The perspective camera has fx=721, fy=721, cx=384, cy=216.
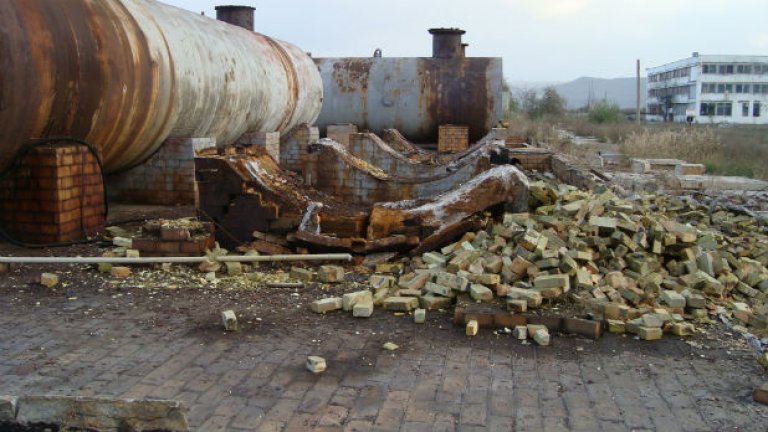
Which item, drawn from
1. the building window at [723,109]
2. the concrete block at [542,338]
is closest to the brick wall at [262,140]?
the concrete block at [542,338]

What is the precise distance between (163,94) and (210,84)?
1246 millimetres

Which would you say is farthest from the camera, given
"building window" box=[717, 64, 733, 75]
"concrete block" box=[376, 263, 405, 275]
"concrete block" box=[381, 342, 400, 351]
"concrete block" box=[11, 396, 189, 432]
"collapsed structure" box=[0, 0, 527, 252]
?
"building window" box=[717, 64, 733, 75]

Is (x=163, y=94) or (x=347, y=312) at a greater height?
(x=163, y=94)

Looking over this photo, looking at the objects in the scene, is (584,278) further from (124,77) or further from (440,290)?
(124,77)

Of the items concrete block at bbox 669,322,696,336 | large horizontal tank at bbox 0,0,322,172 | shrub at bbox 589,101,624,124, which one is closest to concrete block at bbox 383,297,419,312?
concrete block at bbox 669,322,696,336

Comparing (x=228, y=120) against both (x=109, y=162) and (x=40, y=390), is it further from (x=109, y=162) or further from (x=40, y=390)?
(x=40, y=390)

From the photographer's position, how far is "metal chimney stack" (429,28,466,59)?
1511 centimetres

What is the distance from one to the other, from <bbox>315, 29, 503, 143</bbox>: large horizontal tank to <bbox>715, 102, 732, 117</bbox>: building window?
2311 inches

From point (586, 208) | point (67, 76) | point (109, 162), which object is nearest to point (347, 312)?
point (586, 208)

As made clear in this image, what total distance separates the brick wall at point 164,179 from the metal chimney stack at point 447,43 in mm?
7732

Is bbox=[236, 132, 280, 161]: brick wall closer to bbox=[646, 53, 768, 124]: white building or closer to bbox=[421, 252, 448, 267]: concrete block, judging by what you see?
bbox=[421, 252, 448, 267]: concrete block

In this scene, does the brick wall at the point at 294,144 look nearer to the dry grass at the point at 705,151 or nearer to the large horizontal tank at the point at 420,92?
the large horizontal tank at the point at 420,92

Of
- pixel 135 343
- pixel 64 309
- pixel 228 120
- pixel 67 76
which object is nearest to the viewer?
pixel 135 343

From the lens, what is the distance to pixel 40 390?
3.47m
